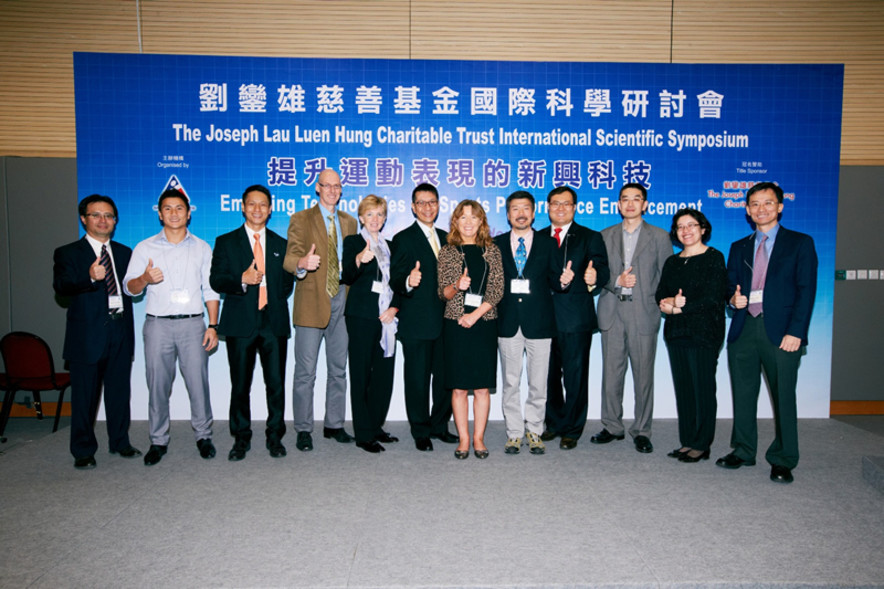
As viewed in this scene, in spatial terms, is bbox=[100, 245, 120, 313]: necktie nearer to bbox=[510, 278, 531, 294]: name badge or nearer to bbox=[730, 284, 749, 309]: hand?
bbox=[510, 278, 531, 294]: name badge

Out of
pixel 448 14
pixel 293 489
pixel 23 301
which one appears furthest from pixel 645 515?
pixel 23 301

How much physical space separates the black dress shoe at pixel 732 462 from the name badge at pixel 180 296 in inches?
144

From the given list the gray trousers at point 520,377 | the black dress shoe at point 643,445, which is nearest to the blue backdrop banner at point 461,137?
the black dress shoe at point 643,445

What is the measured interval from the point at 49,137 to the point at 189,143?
1396 millimetres

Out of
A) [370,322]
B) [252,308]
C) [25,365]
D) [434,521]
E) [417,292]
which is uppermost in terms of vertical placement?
[417,292]

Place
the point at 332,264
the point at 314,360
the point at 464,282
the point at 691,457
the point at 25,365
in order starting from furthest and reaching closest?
the point at 25,365 → the point at 314,360 → the point at 332,264 → the point at 691,457 → the point at 464,282

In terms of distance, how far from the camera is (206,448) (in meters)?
3.91

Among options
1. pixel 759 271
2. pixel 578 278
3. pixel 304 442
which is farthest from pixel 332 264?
pixel 759 271

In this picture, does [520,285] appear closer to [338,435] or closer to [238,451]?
[338,435]

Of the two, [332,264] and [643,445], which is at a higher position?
[332,264]

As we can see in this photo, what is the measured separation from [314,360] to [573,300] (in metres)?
1.91

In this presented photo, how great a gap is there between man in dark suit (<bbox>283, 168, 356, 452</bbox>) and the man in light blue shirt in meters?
0.59

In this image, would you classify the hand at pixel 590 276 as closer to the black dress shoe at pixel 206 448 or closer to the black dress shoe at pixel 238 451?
the black dress shoe at pixel 238 451

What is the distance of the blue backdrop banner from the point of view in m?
4.82
